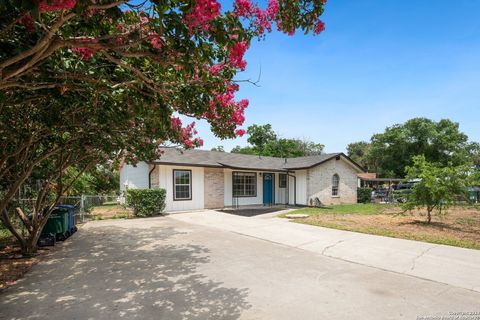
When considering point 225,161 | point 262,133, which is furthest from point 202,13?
point 262,133

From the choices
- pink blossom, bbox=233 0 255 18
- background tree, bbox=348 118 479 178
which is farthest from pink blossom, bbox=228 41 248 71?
background tree, bbox=348 118 479 178

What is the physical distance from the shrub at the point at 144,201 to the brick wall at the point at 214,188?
11.6 feet

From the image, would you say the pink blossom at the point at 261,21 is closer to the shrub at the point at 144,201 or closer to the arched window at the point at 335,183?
the shrub at the point at 144,201

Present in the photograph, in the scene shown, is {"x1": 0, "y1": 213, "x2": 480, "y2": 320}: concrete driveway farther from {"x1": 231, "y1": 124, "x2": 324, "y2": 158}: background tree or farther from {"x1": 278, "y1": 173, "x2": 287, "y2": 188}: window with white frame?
{"x1": 231, "y1": 124, "x2": 324, "y2": 158}: background tree

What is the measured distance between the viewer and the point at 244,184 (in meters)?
19.8

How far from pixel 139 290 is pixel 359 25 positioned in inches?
333

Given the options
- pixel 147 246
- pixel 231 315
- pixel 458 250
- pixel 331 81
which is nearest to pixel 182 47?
pixel 231 315

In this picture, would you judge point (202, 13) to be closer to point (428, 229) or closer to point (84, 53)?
point (84, 53)

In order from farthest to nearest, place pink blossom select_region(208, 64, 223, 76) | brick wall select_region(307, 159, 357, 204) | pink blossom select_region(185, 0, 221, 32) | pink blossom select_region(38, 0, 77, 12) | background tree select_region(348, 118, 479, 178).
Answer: background tree select_region(348, 118, 479, 178), brick wall select_region(307, 159, 357, 204), pink blossom select_region(208, 64, 223, 76), pink blossom select_region(185, 0, 221, 32), pink blossom select_region(38, 0, 77, 12)

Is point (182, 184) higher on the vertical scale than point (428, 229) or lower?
higher

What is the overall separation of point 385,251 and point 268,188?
13.9 metres

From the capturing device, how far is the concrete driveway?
13.1 feet

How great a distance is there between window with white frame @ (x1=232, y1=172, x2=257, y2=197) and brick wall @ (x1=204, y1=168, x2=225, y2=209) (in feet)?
3.64

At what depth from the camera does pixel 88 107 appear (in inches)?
223
